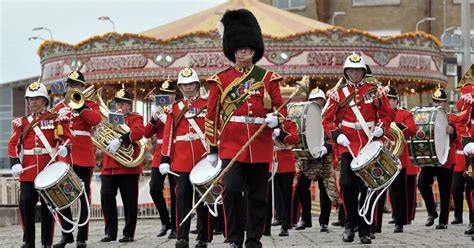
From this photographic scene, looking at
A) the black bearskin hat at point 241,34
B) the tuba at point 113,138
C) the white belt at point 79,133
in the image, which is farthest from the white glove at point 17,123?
the black bearskin hat at point 241,34

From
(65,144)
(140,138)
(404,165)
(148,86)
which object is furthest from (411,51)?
(65,144)

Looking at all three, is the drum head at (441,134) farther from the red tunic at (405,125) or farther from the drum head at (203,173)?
the drum head at (203,173)

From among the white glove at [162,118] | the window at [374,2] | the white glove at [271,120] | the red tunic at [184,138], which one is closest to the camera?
the white glove at [271,120]

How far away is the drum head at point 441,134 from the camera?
1555 centimetres

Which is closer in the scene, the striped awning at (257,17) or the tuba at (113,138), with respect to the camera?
the tuba at (113,138)

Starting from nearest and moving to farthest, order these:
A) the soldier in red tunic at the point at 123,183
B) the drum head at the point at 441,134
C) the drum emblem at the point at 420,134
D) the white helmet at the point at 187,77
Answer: the white helmet at the point at 187,77 → the soldier in red tunic at the point at 123,183 → the drum head at the point at 441,134 → the drum emblem at the point at 420,134

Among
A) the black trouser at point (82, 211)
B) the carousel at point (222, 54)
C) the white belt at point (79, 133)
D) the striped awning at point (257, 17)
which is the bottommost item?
the black trouser at point (82, 211)

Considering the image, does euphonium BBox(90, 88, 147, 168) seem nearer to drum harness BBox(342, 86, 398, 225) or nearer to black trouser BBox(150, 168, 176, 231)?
black trouser BBox(150, 168, 176, 231)

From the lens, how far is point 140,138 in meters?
14.3

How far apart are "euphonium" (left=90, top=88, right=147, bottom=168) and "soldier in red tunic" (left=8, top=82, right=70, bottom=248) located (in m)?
1.32

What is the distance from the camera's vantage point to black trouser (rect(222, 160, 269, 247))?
1042cm

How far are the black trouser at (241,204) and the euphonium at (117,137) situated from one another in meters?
3.84

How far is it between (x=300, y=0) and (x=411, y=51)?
21610 millimetres

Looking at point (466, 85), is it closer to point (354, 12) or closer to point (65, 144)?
point (65, 144)
